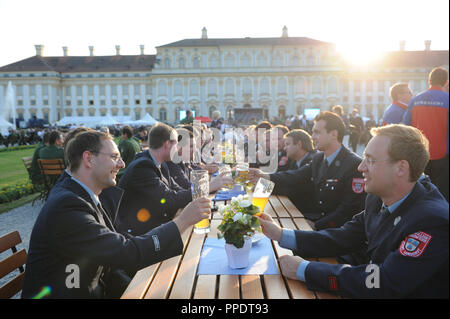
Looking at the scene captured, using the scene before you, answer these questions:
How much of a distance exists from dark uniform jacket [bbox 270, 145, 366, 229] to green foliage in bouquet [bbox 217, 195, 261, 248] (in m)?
1.59

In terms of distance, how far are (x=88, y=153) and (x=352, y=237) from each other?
154cm

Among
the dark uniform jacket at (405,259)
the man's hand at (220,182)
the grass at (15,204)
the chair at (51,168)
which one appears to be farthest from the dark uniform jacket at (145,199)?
the grass at (15,204)

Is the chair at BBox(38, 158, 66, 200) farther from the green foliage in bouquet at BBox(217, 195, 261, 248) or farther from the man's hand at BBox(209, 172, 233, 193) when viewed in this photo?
the green foliage in bouquet at BBox(217, 195, 261, 248)

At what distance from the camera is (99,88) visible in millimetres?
58750

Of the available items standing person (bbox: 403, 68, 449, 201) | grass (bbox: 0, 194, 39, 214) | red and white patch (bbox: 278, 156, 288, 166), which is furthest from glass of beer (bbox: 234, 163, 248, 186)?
grass (bbox: 0, 194, 39, 214)

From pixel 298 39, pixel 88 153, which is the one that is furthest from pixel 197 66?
pixel 88 153

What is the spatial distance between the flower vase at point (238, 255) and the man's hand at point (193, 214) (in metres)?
0.23

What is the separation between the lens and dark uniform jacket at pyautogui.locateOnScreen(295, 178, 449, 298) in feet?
4.45

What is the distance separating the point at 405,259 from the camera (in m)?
1.41

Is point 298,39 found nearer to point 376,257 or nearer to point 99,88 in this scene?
point 99,88

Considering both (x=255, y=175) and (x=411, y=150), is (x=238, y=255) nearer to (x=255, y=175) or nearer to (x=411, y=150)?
(x=411, y=150)

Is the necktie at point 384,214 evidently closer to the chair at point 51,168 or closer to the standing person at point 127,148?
the chair at point 51,168

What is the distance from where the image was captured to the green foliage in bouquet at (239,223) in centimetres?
174
